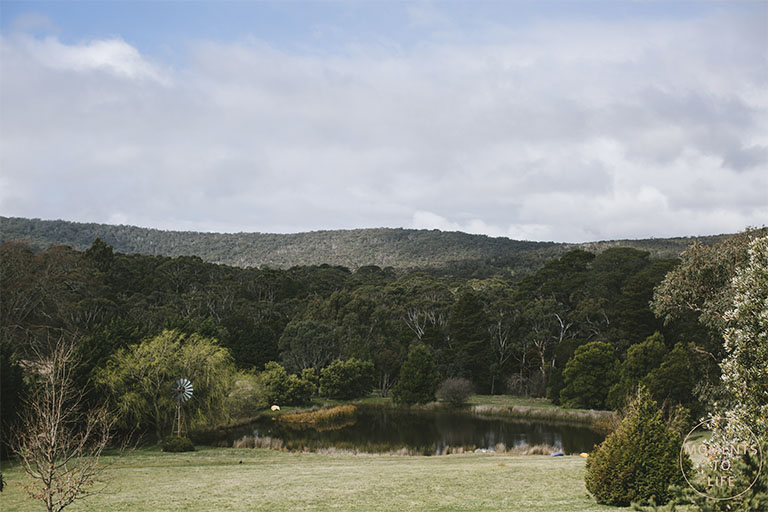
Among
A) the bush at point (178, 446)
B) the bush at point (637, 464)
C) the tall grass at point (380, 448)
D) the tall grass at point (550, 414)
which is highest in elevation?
the bush at point (637, 464)

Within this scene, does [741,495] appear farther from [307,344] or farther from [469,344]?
[307,344]

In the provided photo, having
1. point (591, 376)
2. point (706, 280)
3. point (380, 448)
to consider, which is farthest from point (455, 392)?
point (706, 280)

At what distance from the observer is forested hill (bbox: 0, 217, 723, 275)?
131000 mm

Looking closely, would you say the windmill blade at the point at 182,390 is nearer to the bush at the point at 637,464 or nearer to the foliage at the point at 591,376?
the bush at the point at 637,464

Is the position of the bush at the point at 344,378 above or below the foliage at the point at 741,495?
below

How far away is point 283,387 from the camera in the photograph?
50.4 meters

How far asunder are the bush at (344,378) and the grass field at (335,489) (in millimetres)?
33773

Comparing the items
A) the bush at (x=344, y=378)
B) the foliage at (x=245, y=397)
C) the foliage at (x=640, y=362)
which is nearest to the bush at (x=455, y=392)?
the bush at (x=344, y=378)

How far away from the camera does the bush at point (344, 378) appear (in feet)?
182

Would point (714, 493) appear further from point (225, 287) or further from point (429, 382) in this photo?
point (225, 287)

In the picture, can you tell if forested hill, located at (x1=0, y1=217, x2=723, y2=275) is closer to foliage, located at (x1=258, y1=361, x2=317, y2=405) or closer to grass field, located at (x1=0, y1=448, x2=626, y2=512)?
foliage, located at (x1=258, y1=361, x2=317, y2=405)

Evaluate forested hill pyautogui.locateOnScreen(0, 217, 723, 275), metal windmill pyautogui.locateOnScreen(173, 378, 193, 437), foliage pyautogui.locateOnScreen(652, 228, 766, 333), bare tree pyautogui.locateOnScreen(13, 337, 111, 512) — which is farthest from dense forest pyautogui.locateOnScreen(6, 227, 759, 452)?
forested hill pyautogui.locateOnScreen(0, 217, 723, 275)

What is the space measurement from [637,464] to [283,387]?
1625 inches

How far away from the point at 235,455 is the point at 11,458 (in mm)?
8930
